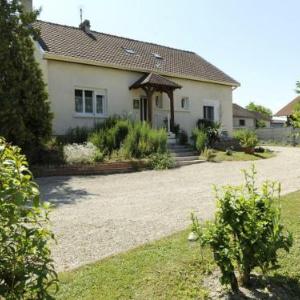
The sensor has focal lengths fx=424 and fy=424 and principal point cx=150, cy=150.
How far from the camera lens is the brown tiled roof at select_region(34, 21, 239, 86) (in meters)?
20.5

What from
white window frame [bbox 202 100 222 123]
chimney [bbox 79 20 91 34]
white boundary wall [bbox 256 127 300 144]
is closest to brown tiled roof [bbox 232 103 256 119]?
white boundary wall [bbox 256 127 300 144]

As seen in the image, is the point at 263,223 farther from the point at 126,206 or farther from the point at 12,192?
the point at 126,206

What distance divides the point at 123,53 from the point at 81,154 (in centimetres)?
993

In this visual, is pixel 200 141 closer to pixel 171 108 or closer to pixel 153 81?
pixel 171 108

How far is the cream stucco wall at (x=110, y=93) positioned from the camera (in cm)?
1923

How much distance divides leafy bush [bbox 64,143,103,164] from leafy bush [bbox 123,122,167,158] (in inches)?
51.7

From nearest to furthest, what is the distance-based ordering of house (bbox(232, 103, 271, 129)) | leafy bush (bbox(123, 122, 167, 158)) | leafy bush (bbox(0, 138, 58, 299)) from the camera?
leafy bush (bbox(0, 138, 58, 299))
leafy bush (bbox(123, 122, 167, 158))
house (bbox(232, 103, 271, 129))

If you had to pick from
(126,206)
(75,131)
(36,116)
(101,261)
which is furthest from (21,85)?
(101,261)

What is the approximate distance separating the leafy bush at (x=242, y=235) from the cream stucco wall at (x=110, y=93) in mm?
15976

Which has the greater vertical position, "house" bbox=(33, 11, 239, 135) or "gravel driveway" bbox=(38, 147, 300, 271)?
"house" bbox=(33, 11, 239, 135)

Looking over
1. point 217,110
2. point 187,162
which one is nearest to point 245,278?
point 187,162

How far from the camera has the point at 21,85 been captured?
14.3m

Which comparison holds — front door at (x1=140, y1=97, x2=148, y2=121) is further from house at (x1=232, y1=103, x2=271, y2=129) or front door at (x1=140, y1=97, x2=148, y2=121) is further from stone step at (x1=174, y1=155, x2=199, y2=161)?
house at (x1=232, y1=103, x2=271, y2=129)

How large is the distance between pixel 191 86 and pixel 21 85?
1316 centimetres
